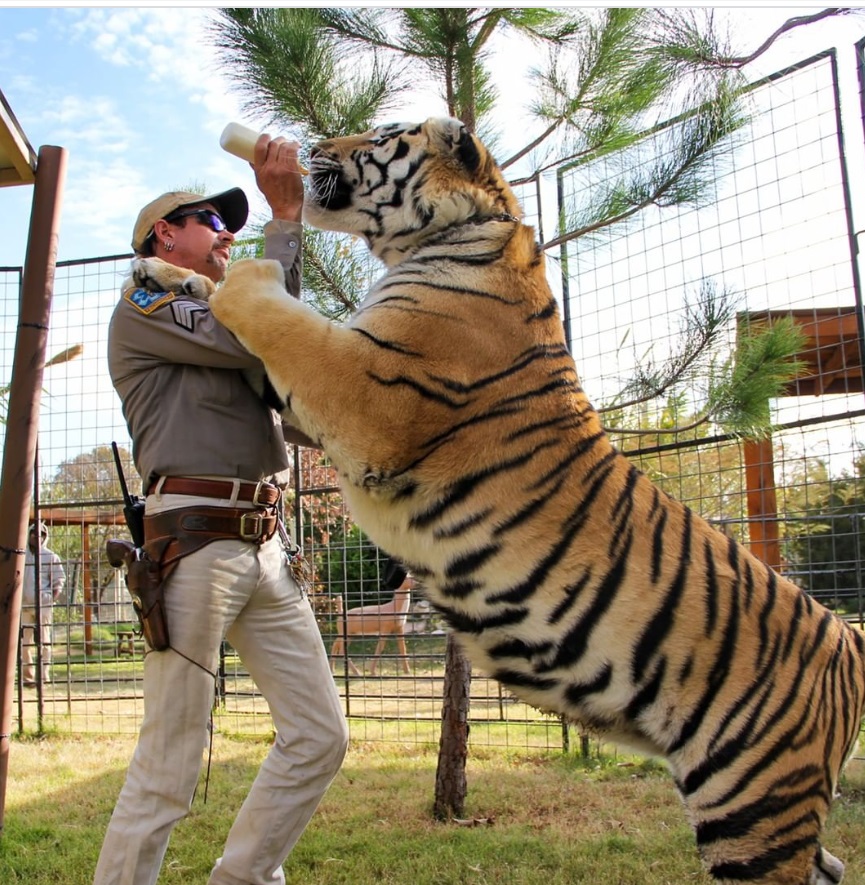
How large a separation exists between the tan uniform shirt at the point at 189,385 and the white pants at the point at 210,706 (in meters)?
0.17

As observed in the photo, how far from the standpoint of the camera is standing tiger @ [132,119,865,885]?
8.25 feet

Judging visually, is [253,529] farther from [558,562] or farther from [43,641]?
[43,641]

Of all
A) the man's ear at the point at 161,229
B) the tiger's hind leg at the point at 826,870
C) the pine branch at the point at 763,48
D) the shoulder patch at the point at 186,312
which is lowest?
the tiger's hind leg at the point at 826,870

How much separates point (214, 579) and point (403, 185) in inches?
61.7

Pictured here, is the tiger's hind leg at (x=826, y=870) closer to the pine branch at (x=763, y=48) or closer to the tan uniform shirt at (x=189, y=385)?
the tan uniform shirt at (x=189, y=385)

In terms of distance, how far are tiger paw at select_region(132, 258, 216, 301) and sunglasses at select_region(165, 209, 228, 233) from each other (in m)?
0.30

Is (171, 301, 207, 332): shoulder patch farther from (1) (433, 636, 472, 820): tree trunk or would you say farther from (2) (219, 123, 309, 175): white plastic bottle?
(1) (433, 636, 472, 820): tree trunk

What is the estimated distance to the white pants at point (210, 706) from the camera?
2.78 m

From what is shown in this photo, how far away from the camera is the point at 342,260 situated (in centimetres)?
545

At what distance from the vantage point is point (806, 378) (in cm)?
559

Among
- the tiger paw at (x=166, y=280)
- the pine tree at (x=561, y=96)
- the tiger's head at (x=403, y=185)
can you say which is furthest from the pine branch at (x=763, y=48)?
the tiger paw at (x=166, y=280)

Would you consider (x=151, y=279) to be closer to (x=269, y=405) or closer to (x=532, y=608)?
(x=269, y=405)

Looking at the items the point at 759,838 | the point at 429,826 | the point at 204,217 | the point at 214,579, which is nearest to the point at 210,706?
the point at 214,579

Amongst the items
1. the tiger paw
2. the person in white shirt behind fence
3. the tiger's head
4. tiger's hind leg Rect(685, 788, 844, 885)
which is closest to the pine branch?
the tiger's head
